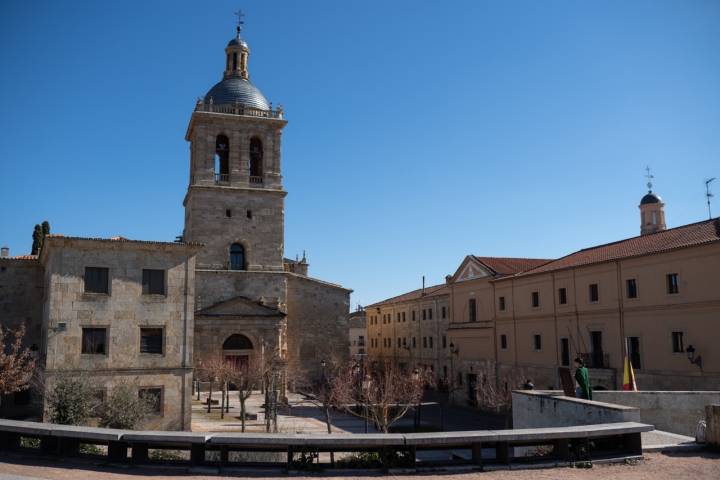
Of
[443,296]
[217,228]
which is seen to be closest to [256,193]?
[217,228]

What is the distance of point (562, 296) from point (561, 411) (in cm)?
2360

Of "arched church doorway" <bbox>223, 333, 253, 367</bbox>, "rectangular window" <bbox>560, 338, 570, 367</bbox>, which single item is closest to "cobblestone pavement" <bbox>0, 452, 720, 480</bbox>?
"rectangular window" <bbox>560, 338, 570, 367</bbox>

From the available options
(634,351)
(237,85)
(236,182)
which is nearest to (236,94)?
(237,85)

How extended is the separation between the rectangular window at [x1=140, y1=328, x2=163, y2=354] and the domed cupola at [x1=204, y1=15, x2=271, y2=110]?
25338 mm

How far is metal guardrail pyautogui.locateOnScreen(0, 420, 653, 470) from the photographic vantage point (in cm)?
877

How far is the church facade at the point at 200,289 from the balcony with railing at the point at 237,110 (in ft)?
0.26

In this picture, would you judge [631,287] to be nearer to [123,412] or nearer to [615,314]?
[615,314]

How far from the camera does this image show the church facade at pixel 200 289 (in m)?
24.1

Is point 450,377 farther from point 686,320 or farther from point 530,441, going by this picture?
point 530,441

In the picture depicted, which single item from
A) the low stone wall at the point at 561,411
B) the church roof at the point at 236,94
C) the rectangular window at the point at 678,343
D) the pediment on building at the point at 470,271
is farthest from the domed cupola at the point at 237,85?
the low stone wall at the point at 561,411

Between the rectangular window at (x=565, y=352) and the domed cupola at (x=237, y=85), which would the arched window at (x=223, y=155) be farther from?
the rectangular window at (x=565, y=352)

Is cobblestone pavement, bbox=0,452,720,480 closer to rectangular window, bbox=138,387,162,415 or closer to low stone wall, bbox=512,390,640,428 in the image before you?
low stone wall, bbox=512,390,640,428

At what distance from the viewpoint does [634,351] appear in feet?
98.0

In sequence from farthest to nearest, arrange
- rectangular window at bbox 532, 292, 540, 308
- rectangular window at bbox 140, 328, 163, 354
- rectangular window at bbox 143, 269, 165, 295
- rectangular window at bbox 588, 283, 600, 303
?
rectangular window at bbox 532, 292, 540, 308 < rectangular window at bbox 588, 283, 600, 303 < rectangular window at bbox 143, 269, 165, 295 < rectangular window at bbox 140, 328, 163, 354
